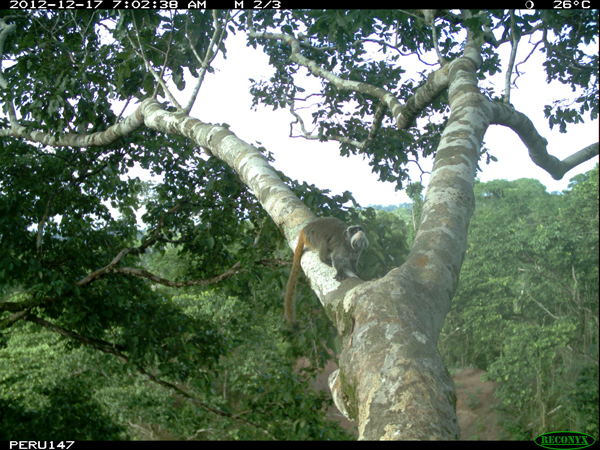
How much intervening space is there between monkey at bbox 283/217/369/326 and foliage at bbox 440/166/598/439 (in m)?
12.1

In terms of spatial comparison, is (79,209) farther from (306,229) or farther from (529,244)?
(529,244)

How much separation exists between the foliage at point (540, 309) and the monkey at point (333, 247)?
12.1 metres

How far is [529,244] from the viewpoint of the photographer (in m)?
14.8

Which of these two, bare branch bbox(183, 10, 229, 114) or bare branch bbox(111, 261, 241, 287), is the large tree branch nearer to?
bare branch bbox(183, 10, 229, 114)

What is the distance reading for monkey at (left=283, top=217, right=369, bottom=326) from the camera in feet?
9.01

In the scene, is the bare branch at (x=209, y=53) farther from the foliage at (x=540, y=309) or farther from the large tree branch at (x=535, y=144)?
the foliage at (x=540, y=309)

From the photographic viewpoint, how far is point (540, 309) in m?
15.6

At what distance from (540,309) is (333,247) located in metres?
15.8

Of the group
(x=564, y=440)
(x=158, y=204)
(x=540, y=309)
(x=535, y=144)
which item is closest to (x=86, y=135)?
(x=158, y=204)

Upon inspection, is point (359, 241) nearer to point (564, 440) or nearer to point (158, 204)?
point (564, 440)

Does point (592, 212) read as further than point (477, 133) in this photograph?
Yes

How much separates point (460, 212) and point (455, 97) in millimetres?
1003

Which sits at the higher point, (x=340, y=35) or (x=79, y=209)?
(x=79, y=209)

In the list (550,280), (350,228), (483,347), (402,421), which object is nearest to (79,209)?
(350,228)
